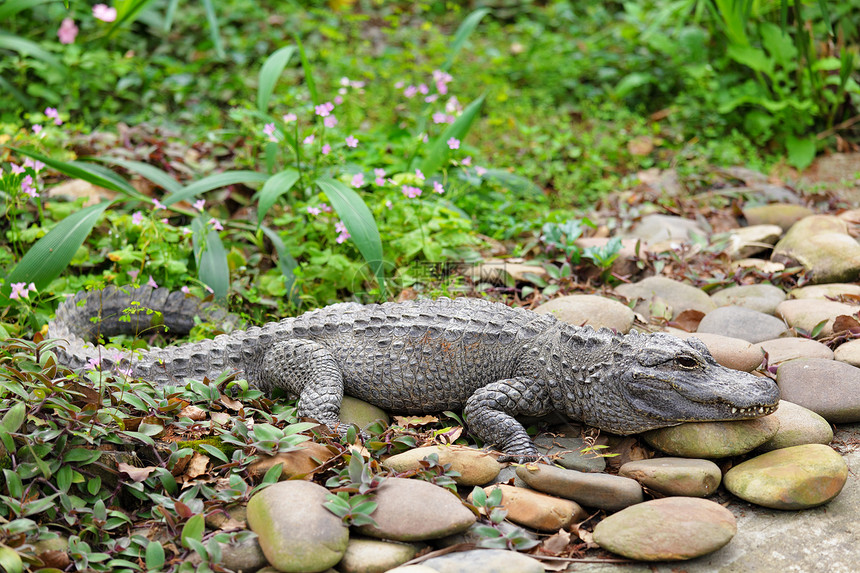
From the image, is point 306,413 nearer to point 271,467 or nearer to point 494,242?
point 271,467

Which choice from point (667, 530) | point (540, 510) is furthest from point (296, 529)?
point (667, 530)

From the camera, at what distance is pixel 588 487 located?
282 centimetres

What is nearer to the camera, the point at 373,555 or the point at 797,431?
the point at 373,555

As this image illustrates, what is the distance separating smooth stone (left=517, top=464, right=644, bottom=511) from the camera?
2.82 m

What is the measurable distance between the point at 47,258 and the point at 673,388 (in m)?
3.46

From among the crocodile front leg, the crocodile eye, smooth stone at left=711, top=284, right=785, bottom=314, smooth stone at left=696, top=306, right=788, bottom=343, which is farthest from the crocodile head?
smooth stone at left=711, top=284, right=785, bottom=314

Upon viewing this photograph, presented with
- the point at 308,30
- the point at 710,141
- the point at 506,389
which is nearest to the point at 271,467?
the point at 506,389

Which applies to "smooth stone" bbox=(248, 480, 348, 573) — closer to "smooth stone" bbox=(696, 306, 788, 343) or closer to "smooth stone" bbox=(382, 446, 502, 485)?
"smooth stone" bbox=(382, 446, 502, 485)

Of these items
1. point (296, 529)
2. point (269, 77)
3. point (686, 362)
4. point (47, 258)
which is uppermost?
point (269, 77)

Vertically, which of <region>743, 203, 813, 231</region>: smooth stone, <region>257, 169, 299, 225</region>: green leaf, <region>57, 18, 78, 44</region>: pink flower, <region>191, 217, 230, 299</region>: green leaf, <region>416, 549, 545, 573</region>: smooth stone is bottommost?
<region>416, 549, 545, 573</region>: smooth stone

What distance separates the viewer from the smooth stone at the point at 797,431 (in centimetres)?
308

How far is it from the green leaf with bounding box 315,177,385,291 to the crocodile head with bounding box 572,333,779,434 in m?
1.60

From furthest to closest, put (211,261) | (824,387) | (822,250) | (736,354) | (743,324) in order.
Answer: (822,250) < (211,261) < (743,324) < (736,354) < (824,387)

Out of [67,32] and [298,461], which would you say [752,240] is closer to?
[298,461]
